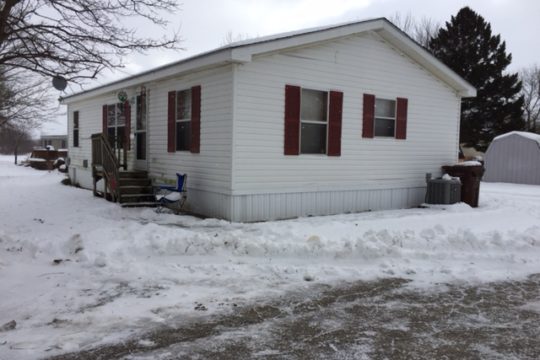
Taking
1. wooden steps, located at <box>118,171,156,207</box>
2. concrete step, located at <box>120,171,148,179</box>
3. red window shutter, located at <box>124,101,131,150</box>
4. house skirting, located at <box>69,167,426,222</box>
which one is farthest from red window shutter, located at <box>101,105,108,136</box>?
house skirting, located at <box>69,167,426,222</box>

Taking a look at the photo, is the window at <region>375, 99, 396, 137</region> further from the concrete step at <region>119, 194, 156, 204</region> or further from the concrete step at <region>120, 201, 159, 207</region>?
the concrete step at <region>119, 194, 156, 204</region>

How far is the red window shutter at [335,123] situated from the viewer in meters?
10.6

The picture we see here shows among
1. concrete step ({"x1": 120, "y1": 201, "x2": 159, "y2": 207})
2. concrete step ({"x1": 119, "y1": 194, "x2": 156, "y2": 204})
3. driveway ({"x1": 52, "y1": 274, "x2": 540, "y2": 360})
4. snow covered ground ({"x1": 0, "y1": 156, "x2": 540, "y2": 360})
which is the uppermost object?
concrete step ({"x1": 119, "y1": 194, "x2": 156, "y2": 204})

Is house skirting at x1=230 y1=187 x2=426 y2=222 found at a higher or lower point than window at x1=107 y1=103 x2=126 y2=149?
lower

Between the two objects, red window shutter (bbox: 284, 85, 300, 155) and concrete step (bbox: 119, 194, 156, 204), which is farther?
concrete step (bbox: 119, 194, 156, 204)

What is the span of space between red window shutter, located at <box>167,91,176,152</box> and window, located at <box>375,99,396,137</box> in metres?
5.06

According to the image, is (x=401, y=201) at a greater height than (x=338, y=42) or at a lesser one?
lesser

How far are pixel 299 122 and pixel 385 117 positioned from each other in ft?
9.59

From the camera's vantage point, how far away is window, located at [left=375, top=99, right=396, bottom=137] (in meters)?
11.7

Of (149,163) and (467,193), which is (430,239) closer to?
(467,193)

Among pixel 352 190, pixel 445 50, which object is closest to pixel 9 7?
pixel 352 190

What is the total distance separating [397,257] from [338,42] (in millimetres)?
5673

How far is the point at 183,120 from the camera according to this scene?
10977 millimetres

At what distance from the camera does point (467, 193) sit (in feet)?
40.8
